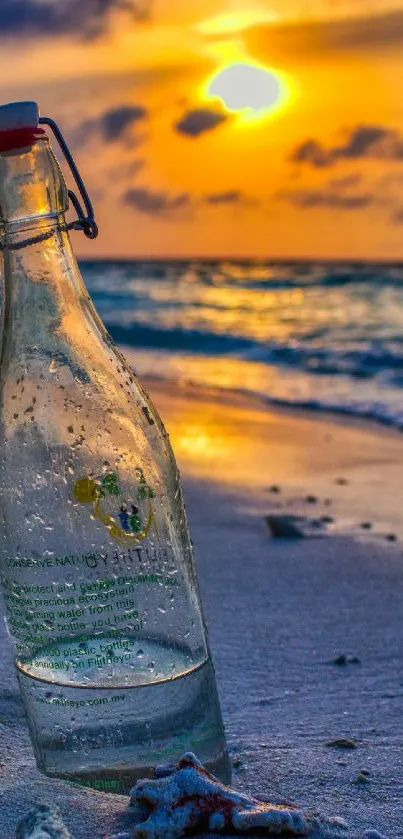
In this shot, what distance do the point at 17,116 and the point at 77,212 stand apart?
25 cm

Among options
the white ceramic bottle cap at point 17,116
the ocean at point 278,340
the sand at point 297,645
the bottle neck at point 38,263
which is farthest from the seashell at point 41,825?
the ocean at point 278,340

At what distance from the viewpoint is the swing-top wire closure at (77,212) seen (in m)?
1.68

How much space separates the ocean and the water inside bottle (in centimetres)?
604

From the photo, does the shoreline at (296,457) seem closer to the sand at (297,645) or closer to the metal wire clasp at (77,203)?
the sand at (297,645)

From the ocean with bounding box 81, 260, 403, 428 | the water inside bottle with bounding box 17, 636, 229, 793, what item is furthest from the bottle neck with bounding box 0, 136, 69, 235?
the ocean with bounding box 81, 260, 403, 428

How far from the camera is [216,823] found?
1509 mm

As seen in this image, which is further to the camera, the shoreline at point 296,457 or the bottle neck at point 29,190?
the shoreline at point 296,457

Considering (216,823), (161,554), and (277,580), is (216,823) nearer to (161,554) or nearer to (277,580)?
(161,554)

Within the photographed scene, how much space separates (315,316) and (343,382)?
9747 millimetres

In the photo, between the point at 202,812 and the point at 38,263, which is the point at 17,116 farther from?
the point at 202,812

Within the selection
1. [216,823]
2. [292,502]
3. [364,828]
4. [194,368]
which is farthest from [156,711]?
[194,368]

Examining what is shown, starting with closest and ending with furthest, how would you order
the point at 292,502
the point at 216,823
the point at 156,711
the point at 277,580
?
the point at 216,823, the point at 156,711, the point at 277,580, the point at 292,502

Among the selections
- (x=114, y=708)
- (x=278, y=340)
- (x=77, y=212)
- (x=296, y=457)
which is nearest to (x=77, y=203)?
(x=77, y=212)

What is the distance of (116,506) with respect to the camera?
5.50 ft
